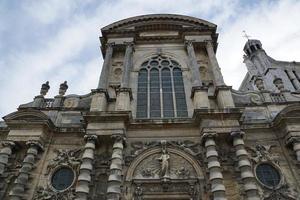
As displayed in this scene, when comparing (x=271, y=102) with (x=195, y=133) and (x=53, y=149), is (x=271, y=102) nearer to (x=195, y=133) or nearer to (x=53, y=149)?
(x=195, y=133)

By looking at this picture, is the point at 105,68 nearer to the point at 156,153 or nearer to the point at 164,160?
the point at 156,153

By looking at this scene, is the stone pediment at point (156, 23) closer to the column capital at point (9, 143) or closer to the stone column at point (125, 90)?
the stone column at point (125, 90)

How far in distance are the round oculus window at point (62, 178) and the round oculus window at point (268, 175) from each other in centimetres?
771

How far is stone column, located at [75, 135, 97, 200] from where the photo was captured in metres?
9.52

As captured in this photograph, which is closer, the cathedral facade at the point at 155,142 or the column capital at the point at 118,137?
the cathedral facade at the point at 155,142

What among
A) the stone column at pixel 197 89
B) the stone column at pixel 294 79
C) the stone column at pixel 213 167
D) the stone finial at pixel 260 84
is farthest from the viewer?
the stone column at pixel 294 79

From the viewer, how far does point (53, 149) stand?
12.0 meters

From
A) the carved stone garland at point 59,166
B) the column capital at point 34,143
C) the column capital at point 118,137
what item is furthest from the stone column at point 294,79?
the column capital at point 34,143

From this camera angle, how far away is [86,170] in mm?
10109

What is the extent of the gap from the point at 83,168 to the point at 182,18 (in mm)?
11961

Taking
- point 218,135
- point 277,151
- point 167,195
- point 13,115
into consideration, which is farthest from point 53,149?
point 277,151

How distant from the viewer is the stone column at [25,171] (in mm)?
10070

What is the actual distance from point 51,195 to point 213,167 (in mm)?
6440

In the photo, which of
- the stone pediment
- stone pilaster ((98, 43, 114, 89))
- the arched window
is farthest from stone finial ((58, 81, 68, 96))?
the stone pediment
